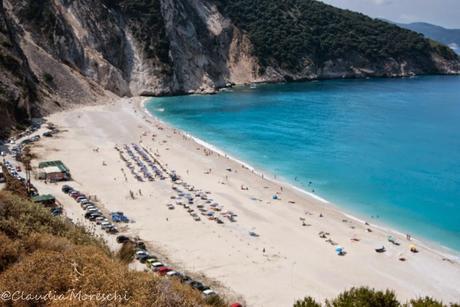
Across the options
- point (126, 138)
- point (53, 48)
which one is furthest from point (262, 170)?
point (53, 48)

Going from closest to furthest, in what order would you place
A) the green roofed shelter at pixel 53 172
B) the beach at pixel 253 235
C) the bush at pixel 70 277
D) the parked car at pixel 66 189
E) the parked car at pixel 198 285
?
the bush at pixel 70 277 < the parked car at pixel 198 285 < the beach at pixel 253 235 < the parked car at pixel 66 189 < the green roofed shelter at pixel 53 172

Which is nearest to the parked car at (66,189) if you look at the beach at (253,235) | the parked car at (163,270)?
the beach at (253,235)

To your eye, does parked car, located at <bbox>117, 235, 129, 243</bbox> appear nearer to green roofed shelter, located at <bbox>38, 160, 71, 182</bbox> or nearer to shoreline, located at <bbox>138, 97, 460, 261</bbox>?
green roofed shelter, located at <bbox>38, 160, 71, 182</bbox>

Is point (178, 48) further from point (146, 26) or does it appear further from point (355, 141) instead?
point (355, 141)

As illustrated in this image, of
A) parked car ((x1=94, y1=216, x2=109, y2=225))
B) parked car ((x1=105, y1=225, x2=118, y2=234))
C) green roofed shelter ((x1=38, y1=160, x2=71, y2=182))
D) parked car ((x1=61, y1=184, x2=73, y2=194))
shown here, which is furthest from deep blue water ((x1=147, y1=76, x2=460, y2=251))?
parked car ((x1=61, y1=184, x2=73, y2=194))

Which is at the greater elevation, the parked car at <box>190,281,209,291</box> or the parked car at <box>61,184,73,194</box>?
the parked car at <box>61,184,73,194</box>

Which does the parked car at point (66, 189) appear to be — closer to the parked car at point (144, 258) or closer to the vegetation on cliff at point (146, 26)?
the parked car at point (144, 258)
